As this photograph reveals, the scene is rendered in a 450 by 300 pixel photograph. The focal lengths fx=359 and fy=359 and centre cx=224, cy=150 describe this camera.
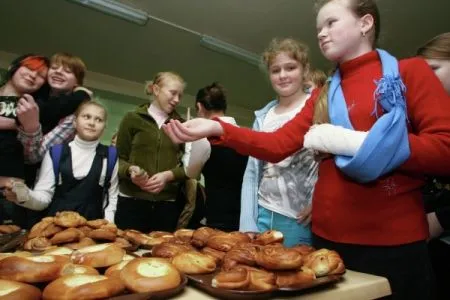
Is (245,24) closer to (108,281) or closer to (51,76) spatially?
(51,76)

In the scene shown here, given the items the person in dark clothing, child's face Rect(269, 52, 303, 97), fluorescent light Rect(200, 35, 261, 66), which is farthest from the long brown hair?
fluorescent light Rect(200, 35, 261, 66)

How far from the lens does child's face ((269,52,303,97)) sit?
63.2 inches

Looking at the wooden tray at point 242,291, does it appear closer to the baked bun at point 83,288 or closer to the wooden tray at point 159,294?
the wooden tray at point 159,294

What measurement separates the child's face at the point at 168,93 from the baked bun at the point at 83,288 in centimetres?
190

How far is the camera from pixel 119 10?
12.2 feet

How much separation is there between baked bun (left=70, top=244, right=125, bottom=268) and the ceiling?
11.4ft

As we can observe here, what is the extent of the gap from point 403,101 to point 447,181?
0.59m

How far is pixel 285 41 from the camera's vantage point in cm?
163

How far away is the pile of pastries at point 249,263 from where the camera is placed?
0.72 meters

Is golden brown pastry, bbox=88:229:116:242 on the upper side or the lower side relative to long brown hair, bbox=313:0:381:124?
lower

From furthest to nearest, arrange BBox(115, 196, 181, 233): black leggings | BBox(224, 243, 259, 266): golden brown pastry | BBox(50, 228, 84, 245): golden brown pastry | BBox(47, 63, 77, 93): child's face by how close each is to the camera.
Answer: BBox(115, 196, 181, 233): black leggings → BBox(47, 63, 77, 93): child's face → BBox(50, 228, 84, 245): golden brown pastry → BBox(224, 243, 259, 266): golden brown pastry

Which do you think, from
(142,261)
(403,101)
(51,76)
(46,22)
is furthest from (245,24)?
(142,261)

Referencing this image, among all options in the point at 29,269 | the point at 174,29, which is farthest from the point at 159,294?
the point at 174,29

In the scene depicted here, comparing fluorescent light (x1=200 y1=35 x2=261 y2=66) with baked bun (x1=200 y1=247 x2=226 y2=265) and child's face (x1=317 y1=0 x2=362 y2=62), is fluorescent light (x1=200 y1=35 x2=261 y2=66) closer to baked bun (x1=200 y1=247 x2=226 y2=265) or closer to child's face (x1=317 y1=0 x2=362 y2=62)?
child's face (x1=317 y1=0 x2=362 y2=62)
